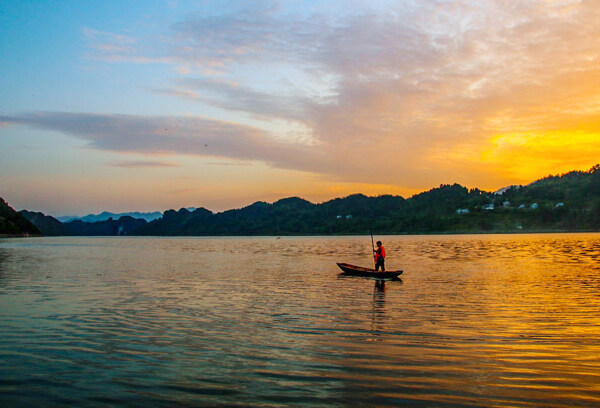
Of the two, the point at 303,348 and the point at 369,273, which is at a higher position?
the point at 369,273

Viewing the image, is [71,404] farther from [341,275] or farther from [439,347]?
[341,275]

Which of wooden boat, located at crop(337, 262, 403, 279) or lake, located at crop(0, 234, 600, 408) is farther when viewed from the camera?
wooden boat, located at crop(337, 262, 403, 279)

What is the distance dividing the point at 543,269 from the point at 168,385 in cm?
4666

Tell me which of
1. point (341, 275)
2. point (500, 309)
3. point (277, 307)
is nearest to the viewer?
point (500, 309)

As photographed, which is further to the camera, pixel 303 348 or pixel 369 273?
pixel 369 273

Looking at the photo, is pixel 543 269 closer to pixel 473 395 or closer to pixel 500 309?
pixel 500 309

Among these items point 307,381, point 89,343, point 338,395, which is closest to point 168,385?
point 307,381

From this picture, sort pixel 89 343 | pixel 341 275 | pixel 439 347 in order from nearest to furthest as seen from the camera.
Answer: pixel 439 347 < pixel 89 343 < pixel 341 275

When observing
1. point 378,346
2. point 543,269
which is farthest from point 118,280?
point 543,269

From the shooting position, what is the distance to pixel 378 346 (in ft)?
52.2

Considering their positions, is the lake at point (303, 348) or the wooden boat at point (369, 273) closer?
the lake at point (303, 348)

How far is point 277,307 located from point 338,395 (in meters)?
14.8

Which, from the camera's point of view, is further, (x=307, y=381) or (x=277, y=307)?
(x=277, y=307)

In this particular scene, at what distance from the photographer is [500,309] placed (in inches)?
945
